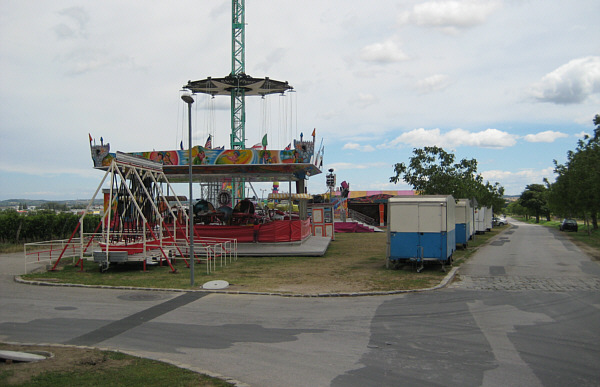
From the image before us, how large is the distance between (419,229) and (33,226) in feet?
87.3

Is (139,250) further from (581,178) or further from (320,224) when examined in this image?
(581,178)

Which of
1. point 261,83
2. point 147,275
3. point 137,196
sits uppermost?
point 261,83

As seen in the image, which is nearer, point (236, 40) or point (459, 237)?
point (459, 237)

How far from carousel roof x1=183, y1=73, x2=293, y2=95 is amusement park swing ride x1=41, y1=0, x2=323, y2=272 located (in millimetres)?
8488

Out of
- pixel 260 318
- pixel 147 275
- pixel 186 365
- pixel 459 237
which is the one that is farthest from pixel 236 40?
pixel 186 365

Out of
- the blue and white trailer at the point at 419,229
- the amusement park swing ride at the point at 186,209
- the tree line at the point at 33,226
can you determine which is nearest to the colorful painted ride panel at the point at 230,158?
the amusement park swing ride at the point at 186,209

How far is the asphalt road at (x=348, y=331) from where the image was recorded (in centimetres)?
674

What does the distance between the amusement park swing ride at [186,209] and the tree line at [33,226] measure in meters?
6.79

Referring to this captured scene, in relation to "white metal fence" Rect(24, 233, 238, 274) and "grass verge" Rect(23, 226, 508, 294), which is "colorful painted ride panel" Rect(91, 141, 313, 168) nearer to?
"white metal fence" Rect(24, 233, 238, 274)

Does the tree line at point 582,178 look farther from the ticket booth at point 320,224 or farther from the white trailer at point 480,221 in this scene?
the ticket booth at point 320,224

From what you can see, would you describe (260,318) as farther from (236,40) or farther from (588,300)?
(236,40)

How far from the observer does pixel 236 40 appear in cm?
4616

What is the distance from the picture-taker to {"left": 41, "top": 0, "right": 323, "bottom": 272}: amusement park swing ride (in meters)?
18.3

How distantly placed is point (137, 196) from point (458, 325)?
14.3 metres
